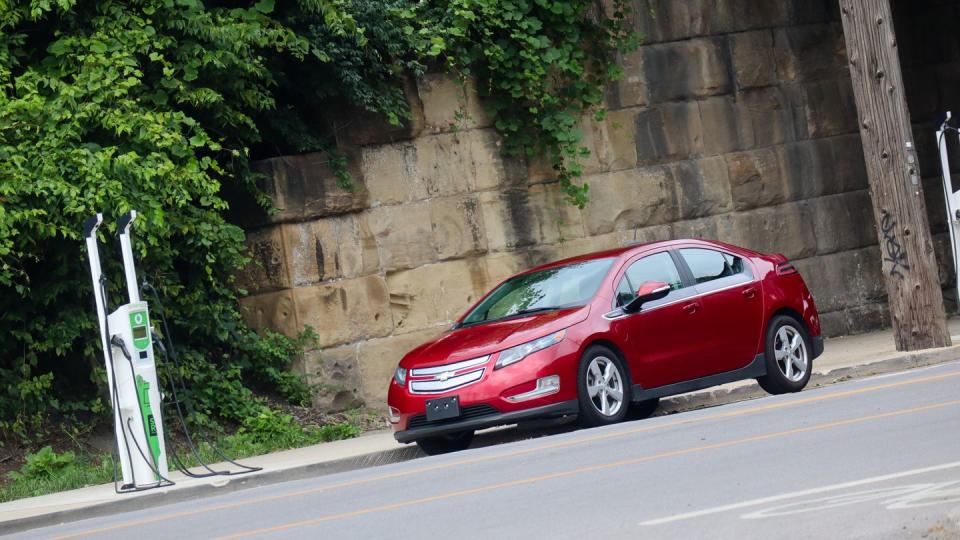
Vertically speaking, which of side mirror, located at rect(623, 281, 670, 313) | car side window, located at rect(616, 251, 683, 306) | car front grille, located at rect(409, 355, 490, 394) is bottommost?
car front grille, located at rect(409, 355, 490, 394)

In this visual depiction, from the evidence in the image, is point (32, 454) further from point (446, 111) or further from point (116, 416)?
point (446, 111)

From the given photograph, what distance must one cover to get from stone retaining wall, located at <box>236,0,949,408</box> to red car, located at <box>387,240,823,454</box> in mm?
3037

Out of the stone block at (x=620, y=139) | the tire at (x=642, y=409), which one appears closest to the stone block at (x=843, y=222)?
the stone block at (x=620, y=139)

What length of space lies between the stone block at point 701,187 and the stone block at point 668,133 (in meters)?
0.18

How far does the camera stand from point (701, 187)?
18750mm

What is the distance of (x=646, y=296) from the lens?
496 inches

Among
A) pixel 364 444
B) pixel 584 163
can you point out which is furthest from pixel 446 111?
pixel 364 444

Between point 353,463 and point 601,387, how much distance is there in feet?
7.41

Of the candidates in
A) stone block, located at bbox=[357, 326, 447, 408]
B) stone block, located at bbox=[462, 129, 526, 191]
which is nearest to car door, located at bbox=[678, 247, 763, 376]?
stone block, located at bbox=[357, 326, 447, 408]

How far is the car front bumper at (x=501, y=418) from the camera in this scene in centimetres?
1176

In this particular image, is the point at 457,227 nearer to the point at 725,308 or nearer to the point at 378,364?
the point at 378,364

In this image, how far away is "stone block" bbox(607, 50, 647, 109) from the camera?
60.2 feet

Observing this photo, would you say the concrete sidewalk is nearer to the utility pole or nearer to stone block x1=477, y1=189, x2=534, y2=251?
the utility pole

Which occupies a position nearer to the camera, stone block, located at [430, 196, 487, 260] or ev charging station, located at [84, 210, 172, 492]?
ev charging station, located at [84, 210, 172, 492]
